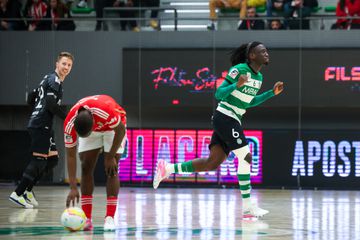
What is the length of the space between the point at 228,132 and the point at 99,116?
6.98ft

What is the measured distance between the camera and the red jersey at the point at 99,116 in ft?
28.6

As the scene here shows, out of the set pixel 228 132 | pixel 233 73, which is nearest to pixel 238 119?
pixel 228 132

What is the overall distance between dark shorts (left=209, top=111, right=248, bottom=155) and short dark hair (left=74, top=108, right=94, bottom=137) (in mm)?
2444

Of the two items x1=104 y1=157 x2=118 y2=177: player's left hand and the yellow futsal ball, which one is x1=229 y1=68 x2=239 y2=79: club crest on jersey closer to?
x1=104 y1=157 x2=118 y2=177: player's left hand

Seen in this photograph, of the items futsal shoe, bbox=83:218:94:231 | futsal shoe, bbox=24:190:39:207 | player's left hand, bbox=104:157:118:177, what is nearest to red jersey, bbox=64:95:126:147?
player's left hand, bbox=104:157:118:177

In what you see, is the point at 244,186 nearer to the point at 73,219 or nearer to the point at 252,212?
the point at 252,212

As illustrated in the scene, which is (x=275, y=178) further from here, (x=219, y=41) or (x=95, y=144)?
(x=95, y=144)

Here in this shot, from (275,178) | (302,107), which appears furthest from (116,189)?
(302,107)

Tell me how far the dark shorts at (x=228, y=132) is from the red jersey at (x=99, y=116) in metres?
1.84

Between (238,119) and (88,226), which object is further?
(238,119)

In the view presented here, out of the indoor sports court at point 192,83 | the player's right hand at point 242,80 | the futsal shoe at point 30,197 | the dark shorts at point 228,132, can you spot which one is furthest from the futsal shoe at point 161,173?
the indoor sports court at point 192,83

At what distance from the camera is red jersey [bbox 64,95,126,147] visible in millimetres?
8719

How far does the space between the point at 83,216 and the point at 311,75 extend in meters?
10.9

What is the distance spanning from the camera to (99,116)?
8.72 meters
